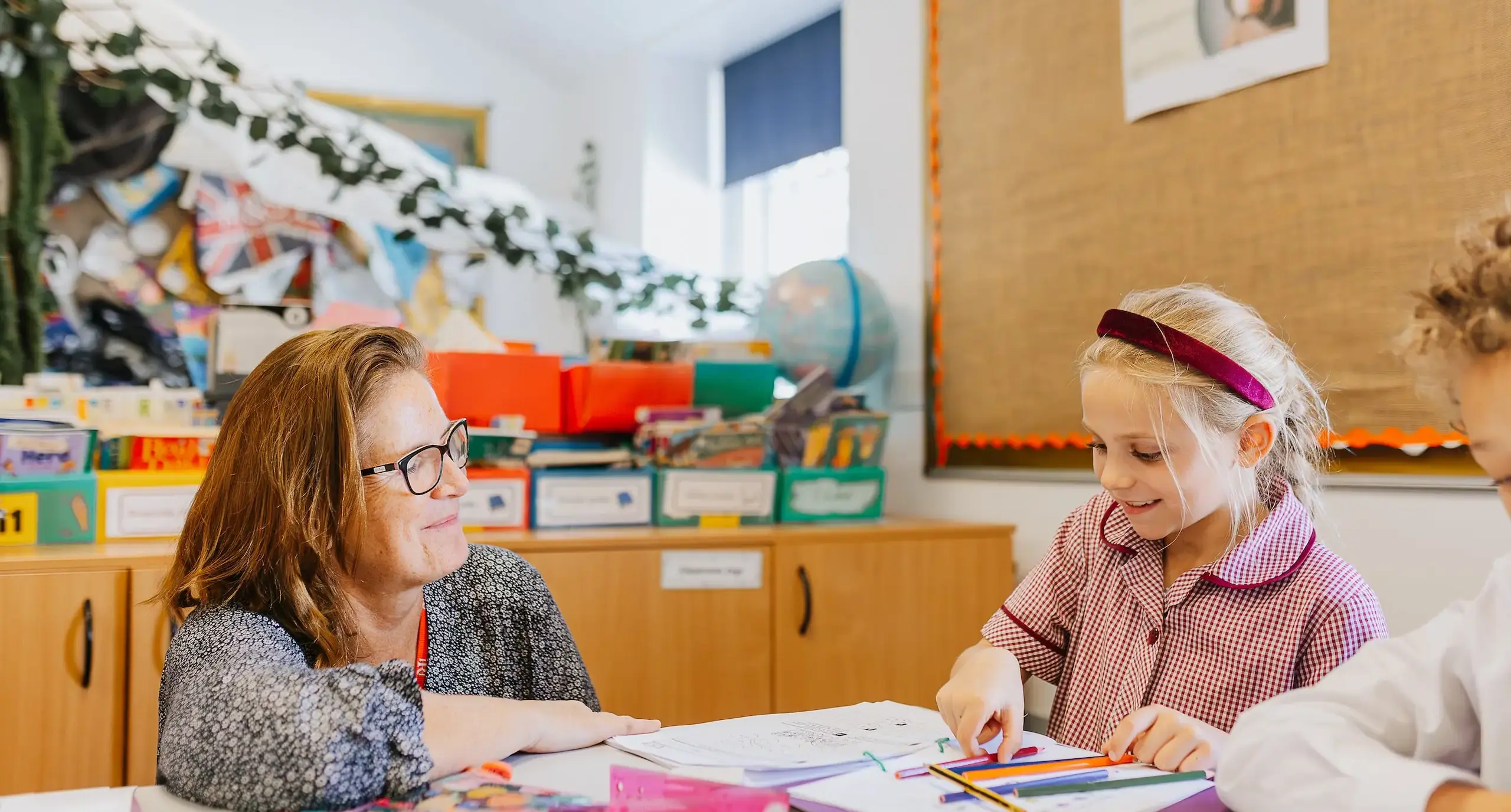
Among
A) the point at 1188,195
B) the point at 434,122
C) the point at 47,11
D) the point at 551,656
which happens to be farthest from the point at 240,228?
the point at 1188,195

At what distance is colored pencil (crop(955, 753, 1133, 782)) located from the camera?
96 centimetres

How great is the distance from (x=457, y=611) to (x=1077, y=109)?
1.63 m

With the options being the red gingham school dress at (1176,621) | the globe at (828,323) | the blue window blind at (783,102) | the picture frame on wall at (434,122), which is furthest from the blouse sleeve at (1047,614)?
the picture frame on wall at (434,122)

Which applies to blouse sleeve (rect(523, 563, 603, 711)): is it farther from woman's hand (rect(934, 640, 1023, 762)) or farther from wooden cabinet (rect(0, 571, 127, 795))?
wooden cabinet (rect(0, 571, 127, 795))

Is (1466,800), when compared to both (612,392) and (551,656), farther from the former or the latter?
(612,392)

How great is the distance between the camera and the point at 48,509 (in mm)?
1893

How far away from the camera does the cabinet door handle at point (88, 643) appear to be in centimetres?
178

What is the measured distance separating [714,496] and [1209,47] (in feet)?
3.96

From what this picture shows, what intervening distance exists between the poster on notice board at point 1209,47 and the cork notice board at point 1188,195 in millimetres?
29

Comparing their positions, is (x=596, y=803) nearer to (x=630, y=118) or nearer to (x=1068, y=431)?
(x=1068, y=431)

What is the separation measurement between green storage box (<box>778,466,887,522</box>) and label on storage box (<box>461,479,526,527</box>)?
54 centimetres

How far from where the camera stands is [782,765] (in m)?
1.00

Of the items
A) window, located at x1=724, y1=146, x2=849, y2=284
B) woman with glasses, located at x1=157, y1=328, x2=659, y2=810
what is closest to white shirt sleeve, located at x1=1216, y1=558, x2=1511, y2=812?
woman with glasses, located at x1=157, y1=328, x2=659, y2=810

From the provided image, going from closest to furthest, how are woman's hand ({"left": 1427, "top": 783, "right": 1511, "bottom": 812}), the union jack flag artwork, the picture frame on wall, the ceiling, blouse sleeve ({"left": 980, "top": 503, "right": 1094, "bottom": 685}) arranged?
woman's hand ({"left": 1427, "top": 783, "right": 1511, "bottom": 812}) < blouse sleeve ({"left": 980, "top": 503, "right": 1094, "bottom": 685}) < the union jack flag artwork < the ceiling < the picture frame on wall
